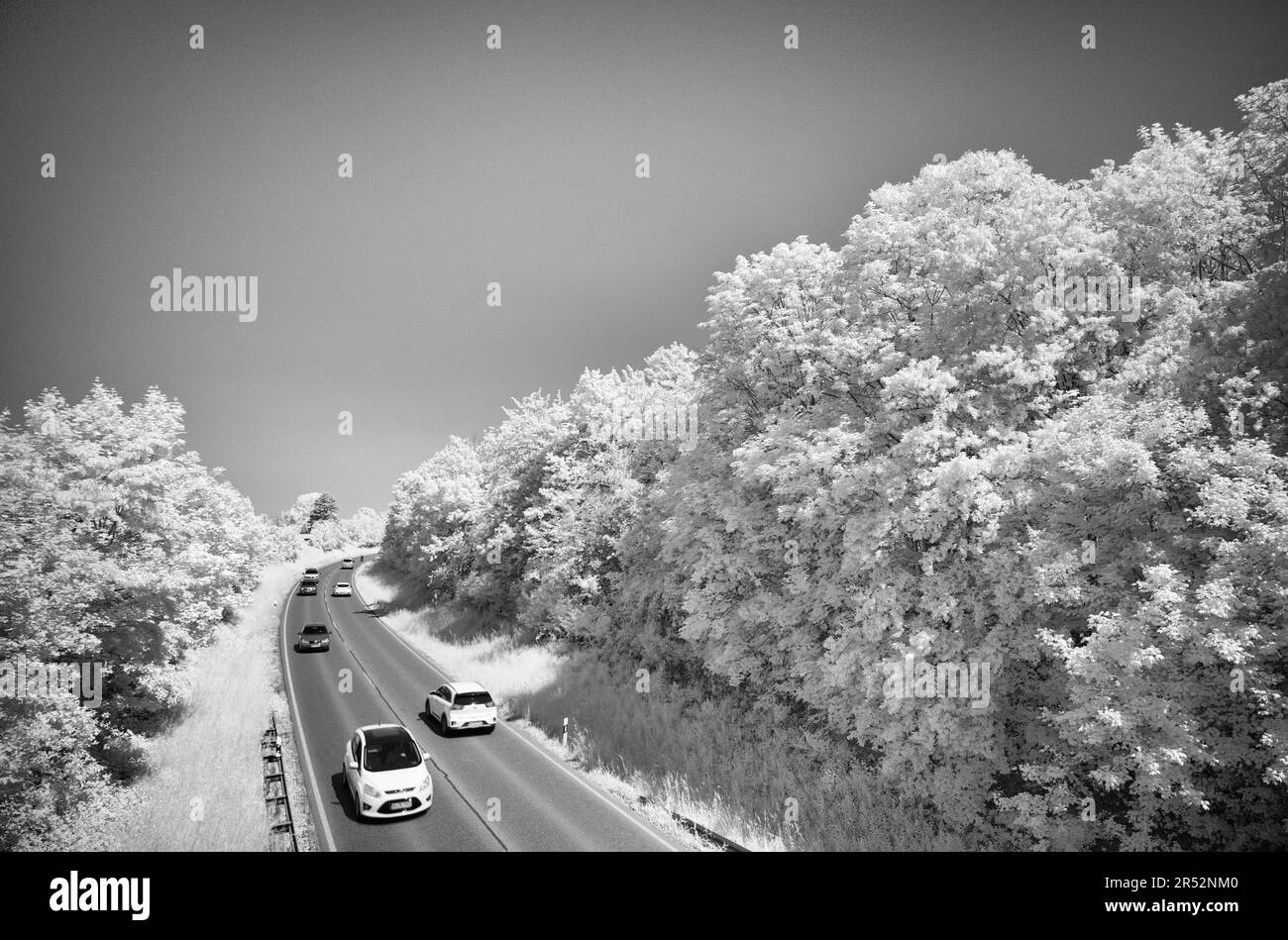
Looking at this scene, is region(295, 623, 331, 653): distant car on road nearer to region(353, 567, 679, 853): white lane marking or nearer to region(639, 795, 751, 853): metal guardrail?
region(353, 567, 679, 853): white lane marking

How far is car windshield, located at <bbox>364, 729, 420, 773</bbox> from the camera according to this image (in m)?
13.9

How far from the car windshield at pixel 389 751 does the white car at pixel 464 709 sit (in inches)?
209

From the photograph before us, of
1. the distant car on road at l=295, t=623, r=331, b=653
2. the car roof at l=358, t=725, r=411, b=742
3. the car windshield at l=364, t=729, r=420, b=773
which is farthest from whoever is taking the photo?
the distant car on road at l=295, t=623, r=331, b=653

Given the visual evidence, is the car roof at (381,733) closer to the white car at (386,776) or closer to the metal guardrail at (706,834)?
the white car at (386,776)

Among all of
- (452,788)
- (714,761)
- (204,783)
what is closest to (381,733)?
(452,788)

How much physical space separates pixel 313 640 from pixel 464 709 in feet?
59.4

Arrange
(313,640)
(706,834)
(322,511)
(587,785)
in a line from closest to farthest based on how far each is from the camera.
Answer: (706,834)
(587,785)
(313,640)
(322,511)

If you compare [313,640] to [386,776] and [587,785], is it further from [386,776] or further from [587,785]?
[587,785]

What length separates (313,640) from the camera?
33.1m

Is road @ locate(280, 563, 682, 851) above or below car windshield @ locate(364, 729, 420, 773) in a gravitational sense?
below

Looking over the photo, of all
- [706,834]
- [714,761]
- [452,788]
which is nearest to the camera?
[706,834]

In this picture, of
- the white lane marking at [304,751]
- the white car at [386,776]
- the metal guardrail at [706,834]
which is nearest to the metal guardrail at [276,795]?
the white lane marking at [304,751]

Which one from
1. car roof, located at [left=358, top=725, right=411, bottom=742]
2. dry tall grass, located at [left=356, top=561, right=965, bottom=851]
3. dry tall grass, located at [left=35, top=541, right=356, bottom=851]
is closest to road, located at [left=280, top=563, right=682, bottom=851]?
dry tall grass, located at [left=35, top=541, right=356, bottom=851]
